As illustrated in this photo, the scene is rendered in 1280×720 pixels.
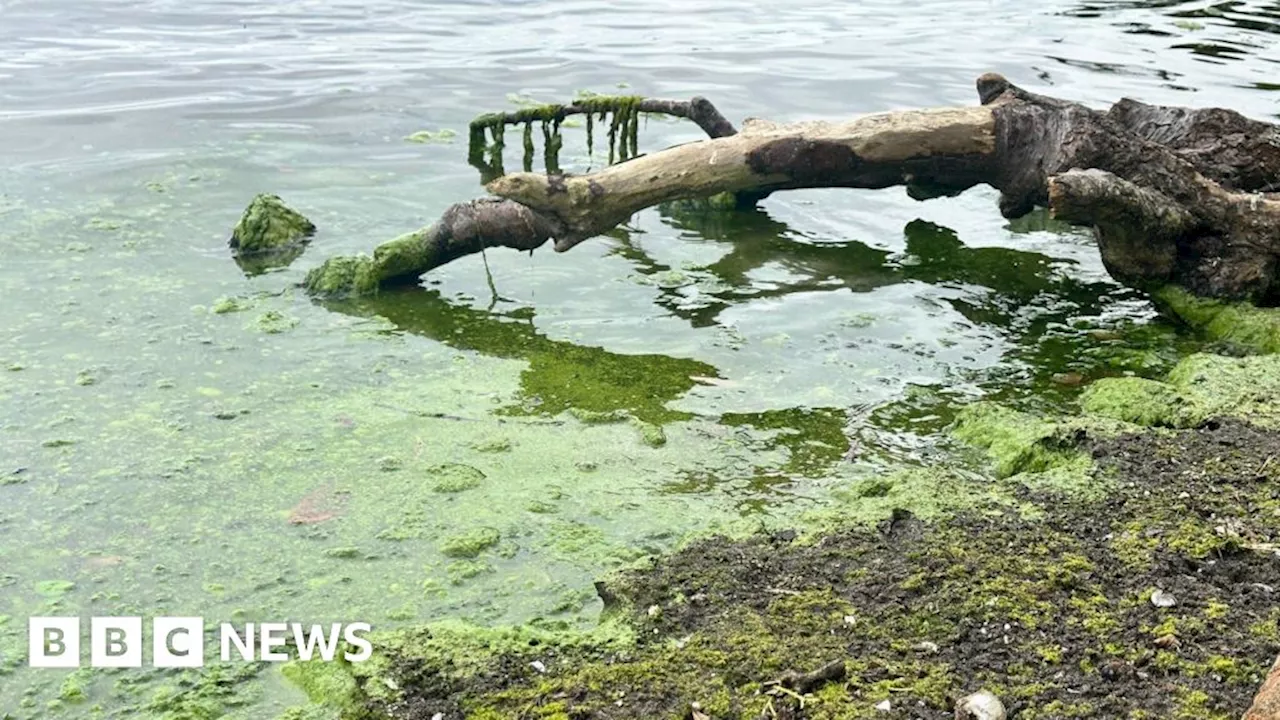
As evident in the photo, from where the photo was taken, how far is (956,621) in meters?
3.04

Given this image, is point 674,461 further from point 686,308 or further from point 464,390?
point 686,308

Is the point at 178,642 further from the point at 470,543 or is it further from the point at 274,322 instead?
the point at 274,322

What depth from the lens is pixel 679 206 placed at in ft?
25.8

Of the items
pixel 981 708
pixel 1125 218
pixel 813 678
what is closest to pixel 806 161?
pixel 1125 218

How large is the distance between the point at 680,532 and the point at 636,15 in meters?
11.1

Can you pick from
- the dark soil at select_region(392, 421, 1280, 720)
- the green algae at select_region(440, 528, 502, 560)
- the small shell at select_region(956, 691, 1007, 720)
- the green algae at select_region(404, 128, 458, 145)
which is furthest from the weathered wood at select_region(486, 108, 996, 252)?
the small shell at select_region(956, 691, 1007, 720)

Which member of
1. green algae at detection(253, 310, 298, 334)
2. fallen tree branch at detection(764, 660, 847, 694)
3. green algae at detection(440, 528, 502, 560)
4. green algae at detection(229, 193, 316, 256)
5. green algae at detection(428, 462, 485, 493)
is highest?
green algae at detection(229, 193, 316, 256)

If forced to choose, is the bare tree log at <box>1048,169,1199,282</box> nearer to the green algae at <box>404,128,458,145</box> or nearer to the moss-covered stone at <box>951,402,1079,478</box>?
the moss-covered stone at <box>951,402,1079,478</box>

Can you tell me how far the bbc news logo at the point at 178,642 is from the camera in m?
3.29

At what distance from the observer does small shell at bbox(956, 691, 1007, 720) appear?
8.39 ft

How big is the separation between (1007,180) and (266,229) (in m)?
3.70

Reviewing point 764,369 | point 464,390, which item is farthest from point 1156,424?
point 464,390

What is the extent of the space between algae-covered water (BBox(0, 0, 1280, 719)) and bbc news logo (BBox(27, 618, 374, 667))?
63 mm

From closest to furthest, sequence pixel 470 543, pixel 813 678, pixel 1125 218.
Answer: pixel 813 678, pixel 470 543, pixel 1125 218
